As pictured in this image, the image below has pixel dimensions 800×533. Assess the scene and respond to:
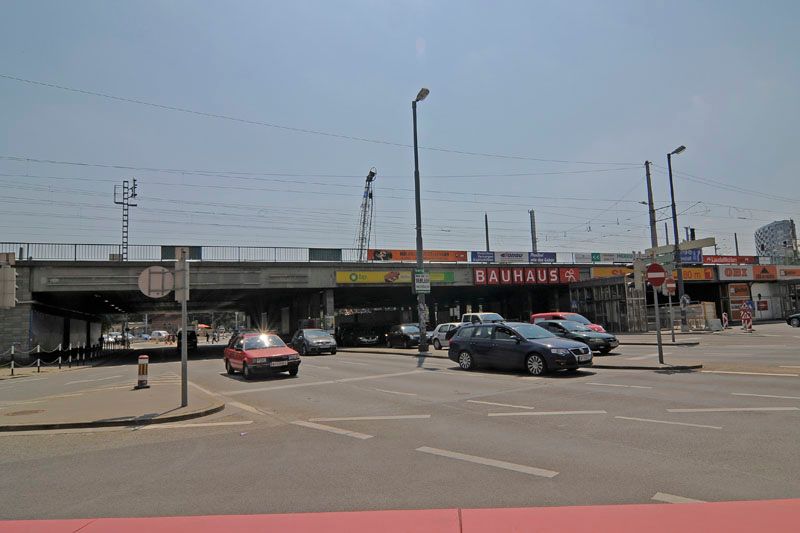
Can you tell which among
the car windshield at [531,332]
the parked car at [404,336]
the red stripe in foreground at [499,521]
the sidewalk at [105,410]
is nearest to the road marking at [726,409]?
the red stripe in foreground at [499,521]

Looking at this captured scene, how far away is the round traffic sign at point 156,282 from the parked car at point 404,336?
1995 centimetres

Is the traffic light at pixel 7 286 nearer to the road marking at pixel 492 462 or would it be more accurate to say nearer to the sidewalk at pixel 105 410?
the sidewalk at pixel 105 410

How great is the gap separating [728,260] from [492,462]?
57770 millimetres

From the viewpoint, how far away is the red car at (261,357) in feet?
53.2

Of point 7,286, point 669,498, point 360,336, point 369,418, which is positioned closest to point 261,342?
point 7,286

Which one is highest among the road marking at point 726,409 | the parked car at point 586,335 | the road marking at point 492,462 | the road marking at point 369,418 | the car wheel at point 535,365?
the parked car at point 586,335

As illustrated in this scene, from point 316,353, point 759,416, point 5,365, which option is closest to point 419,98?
point 316,353

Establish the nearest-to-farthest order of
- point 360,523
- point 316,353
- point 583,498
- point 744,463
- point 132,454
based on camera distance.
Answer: point 360,523
point 583,498
point 744,463
point 132,454
point 316,353

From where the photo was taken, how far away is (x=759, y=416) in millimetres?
7902

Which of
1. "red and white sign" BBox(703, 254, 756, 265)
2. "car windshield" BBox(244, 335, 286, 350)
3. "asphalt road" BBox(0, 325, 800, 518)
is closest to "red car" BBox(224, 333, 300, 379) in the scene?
"car windshield" BBox(244, 335, 286, 350)

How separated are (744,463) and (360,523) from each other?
13.8 ft

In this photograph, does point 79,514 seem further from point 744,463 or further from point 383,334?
point 383,334

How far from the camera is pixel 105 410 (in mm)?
10242

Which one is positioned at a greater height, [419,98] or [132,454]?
[419,98]
